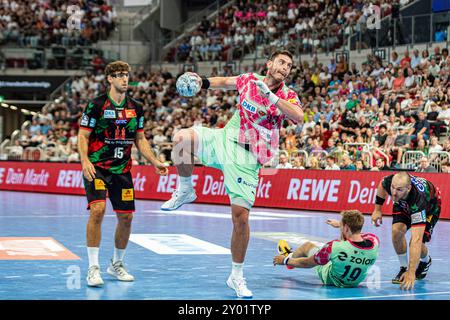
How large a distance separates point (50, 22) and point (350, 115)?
23646mm

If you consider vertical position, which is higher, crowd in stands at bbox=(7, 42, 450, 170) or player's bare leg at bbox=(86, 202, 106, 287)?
crowd in stands at bbox=(7, 42, 450, 170)

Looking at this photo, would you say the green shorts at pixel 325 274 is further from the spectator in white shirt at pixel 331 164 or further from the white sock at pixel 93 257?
the spectator in white shirt at pixel 331 164

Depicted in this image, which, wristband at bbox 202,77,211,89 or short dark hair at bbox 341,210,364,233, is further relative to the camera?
short dark hair at bbox 341,210,364,233

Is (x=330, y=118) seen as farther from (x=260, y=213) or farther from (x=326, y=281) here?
(x=326, y=281)

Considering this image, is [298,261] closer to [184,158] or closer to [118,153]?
[184,158]

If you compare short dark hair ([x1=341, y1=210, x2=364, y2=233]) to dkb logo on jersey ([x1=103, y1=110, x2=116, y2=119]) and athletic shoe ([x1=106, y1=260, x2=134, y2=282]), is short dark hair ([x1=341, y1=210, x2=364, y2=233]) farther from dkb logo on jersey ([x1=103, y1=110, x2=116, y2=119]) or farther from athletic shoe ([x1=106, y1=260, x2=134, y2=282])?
dkb logo on jersey ([x1=103, y1=110, x2=116, y2=119])

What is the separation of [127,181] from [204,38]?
3013 centimetres

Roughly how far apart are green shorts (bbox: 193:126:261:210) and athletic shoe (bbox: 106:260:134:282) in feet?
5.87

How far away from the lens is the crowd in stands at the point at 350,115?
22.1 meters

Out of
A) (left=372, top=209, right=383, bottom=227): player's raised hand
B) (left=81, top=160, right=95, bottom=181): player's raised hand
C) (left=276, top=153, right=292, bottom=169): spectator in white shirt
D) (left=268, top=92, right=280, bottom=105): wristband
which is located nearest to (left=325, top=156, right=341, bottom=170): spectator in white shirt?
(left=276, top=153, right=292, bottom=169): spectator in white shirt

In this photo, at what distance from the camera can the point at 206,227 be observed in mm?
16812

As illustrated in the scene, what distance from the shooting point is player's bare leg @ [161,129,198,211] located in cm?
867

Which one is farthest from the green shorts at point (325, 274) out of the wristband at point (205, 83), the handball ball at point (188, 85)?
the handball ball at point (188, 85)

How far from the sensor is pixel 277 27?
115ft
